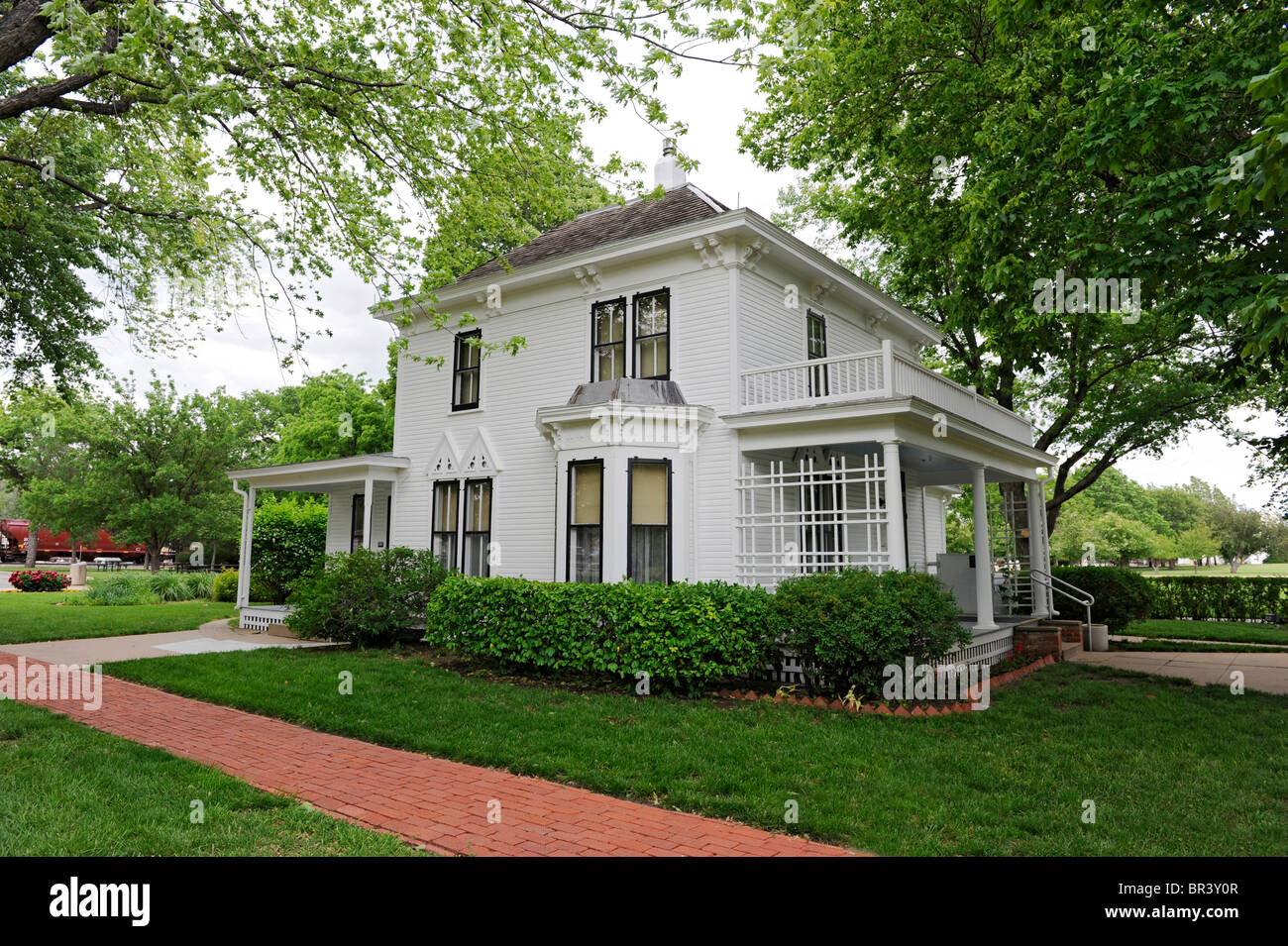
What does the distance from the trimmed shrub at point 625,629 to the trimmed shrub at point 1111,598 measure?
37.6 ft

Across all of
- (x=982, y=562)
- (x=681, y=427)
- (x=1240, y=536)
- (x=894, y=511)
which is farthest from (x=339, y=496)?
(x=1240, y=536)

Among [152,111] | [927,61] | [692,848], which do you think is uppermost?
[927,61]

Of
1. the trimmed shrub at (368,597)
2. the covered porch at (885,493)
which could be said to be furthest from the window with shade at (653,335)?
the trimmed shrub at (368,597)

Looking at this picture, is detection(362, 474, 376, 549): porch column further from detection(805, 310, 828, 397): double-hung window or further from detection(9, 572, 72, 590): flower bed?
detection(9, 572, 72, 590): flower bed

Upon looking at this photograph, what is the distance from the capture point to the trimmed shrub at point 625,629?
9148 millimetres

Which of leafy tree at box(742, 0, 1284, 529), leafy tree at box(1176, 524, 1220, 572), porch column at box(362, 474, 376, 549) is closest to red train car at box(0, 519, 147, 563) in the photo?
porch column at box(362, 474, 376, 549)

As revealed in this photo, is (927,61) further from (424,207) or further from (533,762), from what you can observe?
(533,762)

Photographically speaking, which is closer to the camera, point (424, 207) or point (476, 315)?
point (424, 207)

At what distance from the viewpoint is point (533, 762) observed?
6152mm

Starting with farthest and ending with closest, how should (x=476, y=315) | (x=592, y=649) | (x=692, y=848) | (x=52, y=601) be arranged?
1. (x=52, y=601)
2. (x=476, y=315)
3. (x=592, y=649)
4. (x=692, y=848)

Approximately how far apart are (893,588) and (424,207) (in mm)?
7424

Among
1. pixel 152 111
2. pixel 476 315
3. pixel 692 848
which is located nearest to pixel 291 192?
pixel 152 111

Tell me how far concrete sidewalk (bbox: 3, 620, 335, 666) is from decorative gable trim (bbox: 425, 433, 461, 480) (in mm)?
3857

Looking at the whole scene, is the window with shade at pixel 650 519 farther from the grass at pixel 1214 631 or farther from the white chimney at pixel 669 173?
the grass at pixel 1214 631
